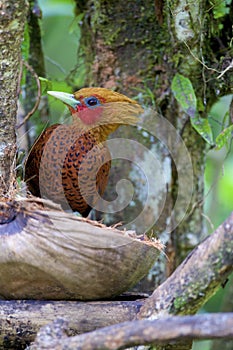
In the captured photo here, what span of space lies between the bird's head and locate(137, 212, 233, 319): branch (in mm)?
1016

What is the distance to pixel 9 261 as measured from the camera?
71.6 inches

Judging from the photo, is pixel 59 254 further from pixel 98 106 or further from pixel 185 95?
pixel 185 95

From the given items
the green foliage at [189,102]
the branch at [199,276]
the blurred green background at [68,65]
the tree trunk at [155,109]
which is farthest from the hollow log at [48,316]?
the blurred green background at [68,65]

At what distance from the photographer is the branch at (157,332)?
1.34 meters

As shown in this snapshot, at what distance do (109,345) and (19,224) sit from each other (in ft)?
1.73

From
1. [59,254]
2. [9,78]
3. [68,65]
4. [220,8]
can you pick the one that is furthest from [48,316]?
[68,65]

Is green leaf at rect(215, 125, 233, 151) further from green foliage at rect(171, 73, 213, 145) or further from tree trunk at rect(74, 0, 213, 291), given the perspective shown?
tree trunk at rect(74, 0, 213, 291)

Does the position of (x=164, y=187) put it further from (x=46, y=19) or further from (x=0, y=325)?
(x=46, y=19)

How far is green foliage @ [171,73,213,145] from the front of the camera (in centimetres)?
262

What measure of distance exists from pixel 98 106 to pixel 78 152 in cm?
20

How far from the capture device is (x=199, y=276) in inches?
64.6

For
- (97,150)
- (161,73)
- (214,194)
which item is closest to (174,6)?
(161,73)

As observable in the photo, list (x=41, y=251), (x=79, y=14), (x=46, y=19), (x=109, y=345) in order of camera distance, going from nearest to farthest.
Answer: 1. (x=109, y=345)
2. (x=41, y=251)
3. (x=79, y=14)
4. (x=46, y=19)

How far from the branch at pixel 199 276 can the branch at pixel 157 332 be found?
25 cm
